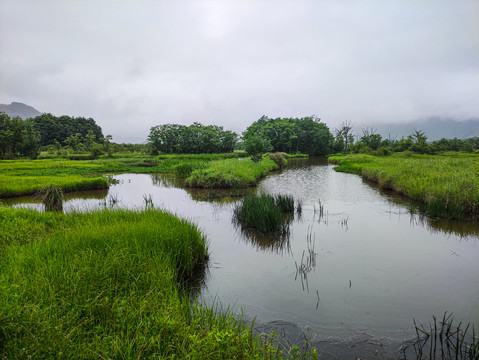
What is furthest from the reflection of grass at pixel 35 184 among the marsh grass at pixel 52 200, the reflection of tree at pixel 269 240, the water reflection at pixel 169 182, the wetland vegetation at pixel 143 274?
the reflection of tree at pixel 269 240

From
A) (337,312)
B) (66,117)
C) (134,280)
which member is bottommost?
(337,312)

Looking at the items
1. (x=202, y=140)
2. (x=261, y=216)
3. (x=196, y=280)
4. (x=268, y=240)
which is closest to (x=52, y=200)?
(x=196, y=280)

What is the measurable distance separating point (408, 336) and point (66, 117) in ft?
271

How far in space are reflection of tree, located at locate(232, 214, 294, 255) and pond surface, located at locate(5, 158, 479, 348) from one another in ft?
0.08

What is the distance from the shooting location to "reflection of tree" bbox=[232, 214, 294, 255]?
604 cm

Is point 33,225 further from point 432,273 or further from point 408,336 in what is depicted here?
point 432,273

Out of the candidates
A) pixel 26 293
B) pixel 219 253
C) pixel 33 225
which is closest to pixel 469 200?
pixel 219 253

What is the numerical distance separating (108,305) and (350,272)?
4.06m

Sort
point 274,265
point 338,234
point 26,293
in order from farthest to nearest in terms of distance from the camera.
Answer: point 338,234
point 274,265
point 26,293

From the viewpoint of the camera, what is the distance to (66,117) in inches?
2662

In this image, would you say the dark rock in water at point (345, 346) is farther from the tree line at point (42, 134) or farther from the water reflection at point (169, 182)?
the tree line at point (42, 134)

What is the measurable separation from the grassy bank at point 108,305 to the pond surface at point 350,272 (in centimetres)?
58

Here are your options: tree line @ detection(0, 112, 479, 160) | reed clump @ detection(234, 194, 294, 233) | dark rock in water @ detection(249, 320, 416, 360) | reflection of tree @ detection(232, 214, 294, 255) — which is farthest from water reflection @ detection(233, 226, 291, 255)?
tree line @ detection(0, 112, 479, 160)

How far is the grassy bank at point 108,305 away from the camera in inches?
76.3
